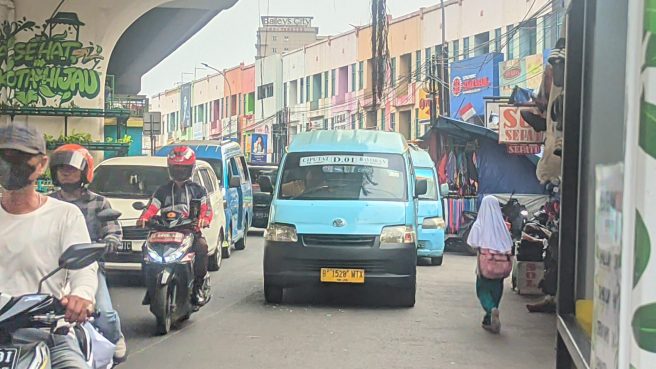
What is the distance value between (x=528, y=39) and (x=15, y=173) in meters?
33.2

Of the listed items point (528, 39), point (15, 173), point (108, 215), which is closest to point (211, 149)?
point (108, 215)

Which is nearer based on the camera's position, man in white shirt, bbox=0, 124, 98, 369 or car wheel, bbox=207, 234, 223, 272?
man in white shirt, bbox=0, 124, 98, 369

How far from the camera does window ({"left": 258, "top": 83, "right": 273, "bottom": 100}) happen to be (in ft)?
217

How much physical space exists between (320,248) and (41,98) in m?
11.1

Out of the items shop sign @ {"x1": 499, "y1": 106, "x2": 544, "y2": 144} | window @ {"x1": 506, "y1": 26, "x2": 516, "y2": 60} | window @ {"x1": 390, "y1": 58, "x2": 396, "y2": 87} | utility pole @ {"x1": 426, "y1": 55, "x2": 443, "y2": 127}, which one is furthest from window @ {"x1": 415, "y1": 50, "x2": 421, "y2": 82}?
shop sign @ {"x1": 499, "y1": 106, "x2": 544, "y2": 144}

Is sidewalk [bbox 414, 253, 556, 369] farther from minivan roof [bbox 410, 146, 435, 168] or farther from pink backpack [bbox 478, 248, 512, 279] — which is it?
minivan roof [bbox 410, 146, 435, 168]

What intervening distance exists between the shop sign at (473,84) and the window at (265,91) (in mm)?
29836

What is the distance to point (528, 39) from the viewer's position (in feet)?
114

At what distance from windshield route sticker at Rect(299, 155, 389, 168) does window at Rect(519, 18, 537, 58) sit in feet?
80.9

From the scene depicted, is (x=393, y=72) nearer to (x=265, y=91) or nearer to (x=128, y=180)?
(x=265, y=91)

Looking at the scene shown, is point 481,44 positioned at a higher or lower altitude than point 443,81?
higher

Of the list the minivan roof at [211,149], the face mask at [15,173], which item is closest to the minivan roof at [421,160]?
the minivan roof at [211,149]

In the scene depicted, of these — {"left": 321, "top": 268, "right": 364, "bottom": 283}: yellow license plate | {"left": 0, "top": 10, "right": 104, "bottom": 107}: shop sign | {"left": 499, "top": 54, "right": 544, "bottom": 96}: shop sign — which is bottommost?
{"left": 321, "top": 268, "right": 364, "bottom": 283}: yellow license plate

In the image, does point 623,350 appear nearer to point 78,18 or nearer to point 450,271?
point 450,271
